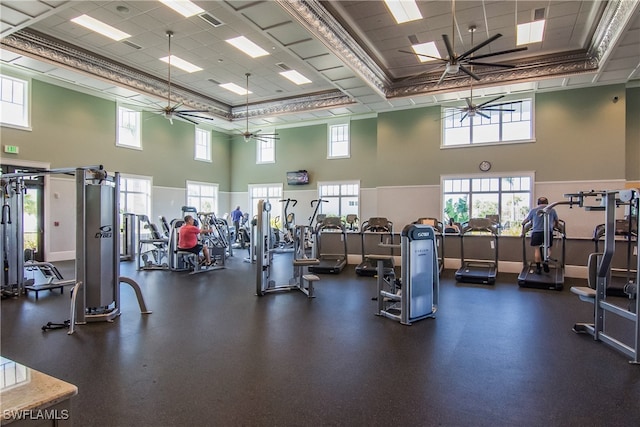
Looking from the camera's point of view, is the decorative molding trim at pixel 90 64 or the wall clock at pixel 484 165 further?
the wall clock at pixel 484 165

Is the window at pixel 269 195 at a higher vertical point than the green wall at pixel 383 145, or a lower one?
lower

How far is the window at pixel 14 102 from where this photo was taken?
29.7 ft

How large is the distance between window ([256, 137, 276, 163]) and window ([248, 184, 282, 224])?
1109mm

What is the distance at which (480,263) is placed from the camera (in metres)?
8.40

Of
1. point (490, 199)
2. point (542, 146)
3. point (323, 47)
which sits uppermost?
point (323, 47)

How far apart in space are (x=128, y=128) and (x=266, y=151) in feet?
17.5

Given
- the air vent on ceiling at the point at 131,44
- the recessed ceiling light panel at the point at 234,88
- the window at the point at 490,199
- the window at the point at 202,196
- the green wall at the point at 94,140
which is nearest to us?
the air vent on ceiling at the point at 131,44

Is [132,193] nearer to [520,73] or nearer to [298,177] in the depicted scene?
[298,177]

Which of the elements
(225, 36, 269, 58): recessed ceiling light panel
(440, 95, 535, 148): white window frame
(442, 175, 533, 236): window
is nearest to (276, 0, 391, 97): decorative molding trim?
(225, 36, 269, 58): recessed ceiling light panel

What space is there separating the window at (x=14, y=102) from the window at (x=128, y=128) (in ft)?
8.24

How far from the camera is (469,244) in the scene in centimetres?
878

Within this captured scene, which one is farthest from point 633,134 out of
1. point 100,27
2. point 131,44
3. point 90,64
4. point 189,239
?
point 90,64

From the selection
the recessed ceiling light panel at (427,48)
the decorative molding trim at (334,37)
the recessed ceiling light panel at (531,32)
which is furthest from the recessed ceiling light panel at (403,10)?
the recessed ceiling light panel at (531,32)

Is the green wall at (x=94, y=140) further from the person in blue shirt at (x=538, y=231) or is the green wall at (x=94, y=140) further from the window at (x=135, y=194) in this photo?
the person in blue shirt at (x=538, y=231)
